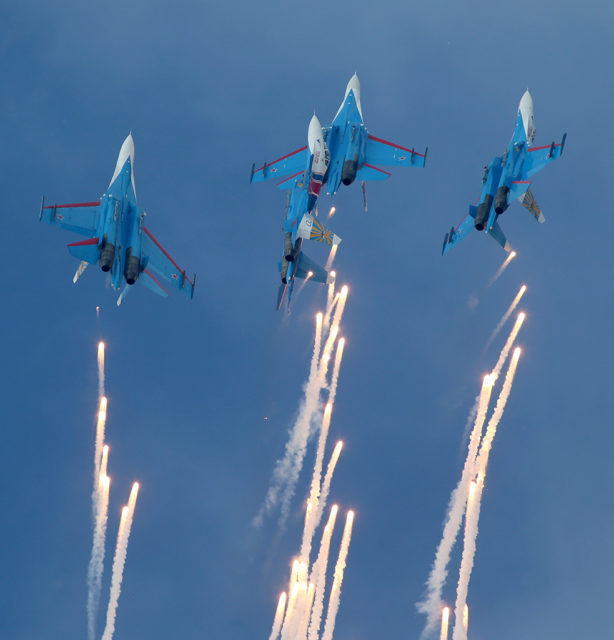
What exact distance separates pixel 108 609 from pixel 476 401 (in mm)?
37289

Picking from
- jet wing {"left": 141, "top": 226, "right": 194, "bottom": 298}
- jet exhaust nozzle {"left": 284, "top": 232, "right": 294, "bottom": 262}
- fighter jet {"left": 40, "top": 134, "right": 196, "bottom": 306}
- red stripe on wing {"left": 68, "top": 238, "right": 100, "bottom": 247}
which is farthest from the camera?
jet wing {"left": 141, "top": 226, "right": 194, "bottom": 298}

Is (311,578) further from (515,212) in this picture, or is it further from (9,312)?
(515,212)

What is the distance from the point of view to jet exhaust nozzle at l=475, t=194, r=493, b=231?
94.0 metres

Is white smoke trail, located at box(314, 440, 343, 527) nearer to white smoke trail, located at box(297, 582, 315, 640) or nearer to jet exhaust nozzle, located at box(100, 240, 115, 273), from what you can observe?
white smoke trail, located at box(297, 582, 315, 640)

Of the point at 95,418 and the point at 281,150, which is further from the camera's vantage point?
the point at 281,150

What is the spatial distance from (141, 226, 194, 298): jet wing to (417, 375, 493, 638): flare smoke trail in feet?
79.7

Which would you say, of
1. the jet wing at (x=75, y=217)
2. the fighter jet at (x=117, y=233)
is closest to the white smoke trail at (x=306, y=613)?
the fighter jet at (x=117, y=233)

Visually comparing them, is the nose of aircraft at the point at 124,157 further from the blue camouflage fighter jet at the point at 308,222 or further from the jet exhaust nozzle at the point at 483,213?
the jet exhaust nozzle at the point at 483,213

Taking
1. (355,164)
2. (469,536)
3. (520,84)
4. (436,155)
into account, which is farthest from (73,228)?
(520,84)

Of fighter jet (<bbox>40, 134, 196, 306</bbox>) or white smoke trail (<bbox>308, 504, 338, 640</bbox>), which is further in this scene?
white smoke trail (<bbox>308, 504, 338, 640</bbox>)

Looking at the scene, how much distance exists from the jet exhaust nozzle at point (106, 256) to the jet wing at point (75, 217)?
4.39 m

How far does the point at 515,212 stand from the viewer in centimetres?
13400

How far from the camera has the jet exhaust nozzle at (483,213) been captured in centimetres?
9400

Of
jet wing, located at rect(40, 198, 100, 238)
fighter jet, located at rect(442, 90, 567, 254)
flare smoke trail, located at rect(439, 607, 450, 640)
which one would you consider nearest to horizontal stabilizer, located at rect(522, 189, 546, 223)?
fighter jet, located at rect(442, 90, 567, 254)
